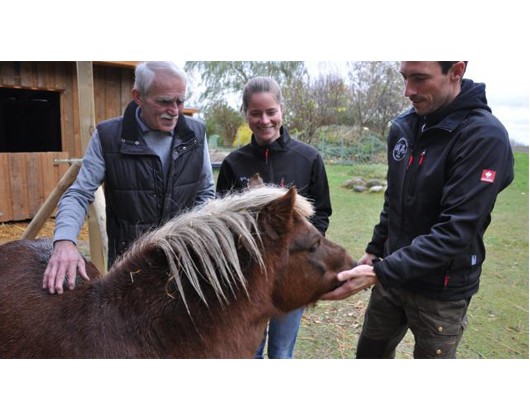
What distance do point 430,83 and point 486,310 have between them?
462 cm

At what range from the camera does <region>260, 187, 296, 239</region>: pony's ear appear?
1.96 meters

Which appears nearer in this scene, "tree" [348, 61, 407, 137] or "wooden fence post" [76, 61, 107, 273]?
"wooden fence post" [76, 61, 107, 273]

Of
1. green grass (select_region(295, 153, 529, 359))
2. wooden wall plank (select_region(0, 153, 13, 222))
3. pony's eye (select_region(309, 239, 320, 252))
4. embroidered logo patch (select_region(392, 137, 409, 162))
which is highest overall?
embroidered logo patch (select_region(392, 137, 409, 162))

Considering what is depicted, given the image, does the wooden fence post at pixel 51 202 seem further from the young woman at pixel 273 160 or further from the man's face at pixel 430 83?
the man's face at pixel 430 83

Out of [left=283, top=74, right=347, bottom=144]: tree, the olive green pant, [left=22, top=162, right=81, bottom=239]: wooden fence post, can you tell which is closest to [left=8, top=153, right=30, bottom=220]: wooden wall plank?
[left=22, top=162, right=81, bottom=239]: wooden fence post

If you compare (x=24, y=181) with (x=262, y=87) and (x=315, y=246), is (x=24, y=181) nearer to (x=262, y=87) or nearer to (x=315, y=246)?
(x=262, y=87)

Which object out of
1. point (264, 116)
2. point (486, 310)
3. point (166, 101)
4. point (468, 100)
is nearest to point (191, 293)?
point (166, 101)

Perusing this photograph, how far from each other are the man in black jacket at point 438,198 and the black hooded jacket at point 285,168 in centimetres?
55

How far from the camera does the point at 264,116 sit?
269cm

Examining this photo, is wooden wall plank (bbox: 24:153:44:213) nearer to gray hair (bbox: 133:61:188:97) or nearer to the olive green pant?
gray hair (bbox: 133:61:188:97)

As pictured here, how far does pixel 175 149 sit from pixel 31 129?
10.5 metres

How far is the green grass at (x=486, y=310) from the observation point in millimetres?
4531

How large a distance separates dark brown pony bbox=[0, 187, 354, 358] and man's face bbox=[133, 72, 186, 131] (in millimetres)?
819

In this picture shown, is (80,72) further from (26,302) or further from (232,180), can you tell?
(26,302)
